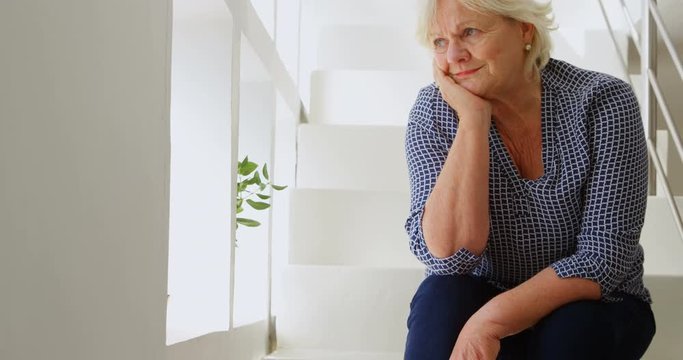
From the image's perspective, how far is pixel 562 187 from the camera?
1.49 meters

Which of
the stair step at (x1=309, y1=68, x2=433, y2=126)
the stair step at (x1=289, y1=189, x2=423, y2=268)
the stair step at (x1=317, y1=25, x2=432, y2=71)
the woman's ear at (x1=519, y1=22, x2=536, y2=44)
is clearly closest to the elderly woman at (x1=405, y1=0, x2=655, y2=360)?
the woman's ear at (x1=519, y1=22, x2=536, y2=44)

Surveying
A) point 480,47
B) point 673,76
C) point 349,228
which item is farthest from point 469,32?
point 673,76

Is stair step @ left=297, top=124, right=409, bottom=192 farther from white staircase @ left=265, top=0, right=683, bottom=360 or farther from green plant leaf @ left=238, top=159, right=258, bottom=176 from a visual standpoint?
green plant leaf @ left=238, top=159, right=258, bottom=176

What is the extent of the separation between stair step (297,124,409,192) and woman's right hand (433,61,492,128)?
1.31 m

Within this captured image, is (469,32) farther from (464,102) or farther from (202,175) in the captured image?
(202,175)

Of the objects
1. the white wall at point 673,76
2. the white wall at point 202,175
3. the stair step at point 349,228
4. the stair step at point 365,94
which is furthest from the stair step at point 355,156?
the white wall at point 202,175

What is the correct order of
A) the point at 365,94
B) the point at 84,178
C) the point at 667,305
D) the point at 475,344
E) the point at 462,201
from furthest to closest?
the point at 365,94 < the point at 667,305 < the point at 462,201 < the point at 475,344 < the point at 84,178

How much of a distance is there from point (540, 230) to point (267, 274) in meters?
1.12

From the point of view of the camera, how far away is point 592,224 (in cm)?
145

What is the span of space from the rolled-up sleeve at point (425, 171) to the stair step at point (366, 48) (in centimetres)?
200

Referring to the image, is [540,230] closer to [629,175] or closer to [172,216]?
[629,175]

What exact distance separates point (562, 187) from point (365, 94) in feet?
6.15

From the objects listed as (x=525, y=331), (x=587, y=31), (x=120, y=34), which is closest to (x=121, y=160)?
(x=120, y=34)

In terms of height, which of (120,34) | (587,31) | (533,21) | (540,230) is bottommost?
(540,230)
